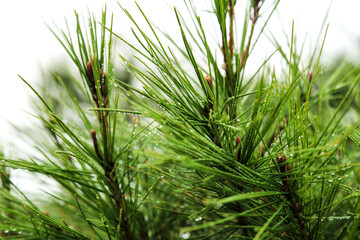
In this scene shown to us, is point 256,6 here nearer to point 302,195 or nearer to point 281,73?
point 281,73

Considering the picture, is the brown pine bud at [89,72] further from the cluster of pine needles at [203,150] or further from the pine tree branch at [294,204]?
the pine tree branch at [294,204]

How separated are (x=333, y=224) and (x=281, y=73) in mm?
317

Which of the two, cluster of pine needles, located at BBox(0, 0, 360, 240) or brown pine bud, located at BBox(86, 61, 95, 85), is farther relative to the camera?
brown pine bud, located at BBox(86, 61, 95, 85)

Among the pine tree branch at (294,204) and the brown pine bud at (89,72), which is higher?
the brown pine bud at (89,72)

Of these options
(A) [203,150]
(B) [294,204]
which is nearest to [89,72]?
(A) [203,150]

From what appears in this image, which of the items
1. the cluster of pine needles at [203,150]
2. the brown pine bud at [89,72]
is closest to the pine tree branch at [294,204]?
the cluster of pine needles at [203,150]

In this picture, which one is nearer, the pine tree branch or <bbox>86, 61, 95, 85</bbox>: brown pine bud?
the pine tree branch

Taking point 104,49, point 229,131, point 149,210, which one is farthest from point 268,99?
point 149,210

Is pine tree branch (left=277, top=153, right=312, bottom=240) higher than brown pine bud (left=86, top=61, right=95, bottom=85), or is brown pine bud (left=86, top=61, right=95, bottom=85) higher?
brown pine bud (left=86, top=61, right=95, bottom=85)

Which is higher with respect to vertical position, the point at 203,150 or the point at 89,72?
the point at 89,72

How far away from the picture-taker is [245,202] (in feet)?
1.44

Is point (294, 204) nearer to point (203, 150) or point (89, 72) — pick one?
point (203, 150)

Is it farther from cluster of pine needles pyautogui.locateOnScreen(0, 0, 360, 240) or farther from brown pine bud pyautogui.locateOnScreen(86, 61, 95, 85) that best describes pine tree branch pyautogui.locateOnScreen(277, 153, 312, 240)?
brown pine bud pyautogui.locateOnScreen(86, 61, 95, 85)

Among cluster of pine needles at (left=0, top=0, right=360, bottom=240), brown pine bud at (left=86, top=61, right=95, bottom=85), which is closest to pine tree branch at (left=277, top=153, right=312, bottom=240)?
cluster of pine needles at (left=0, top=0, right=360, bottom=240)
